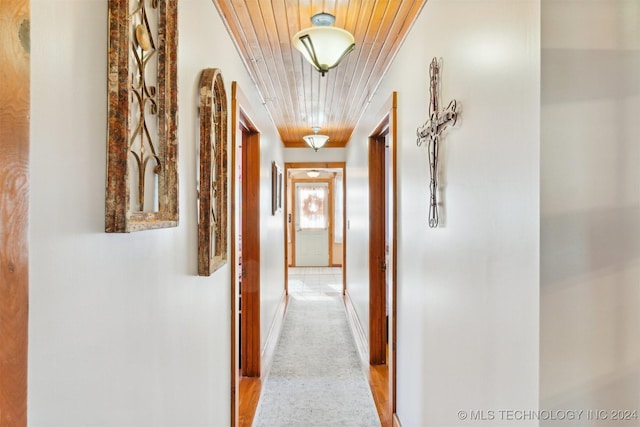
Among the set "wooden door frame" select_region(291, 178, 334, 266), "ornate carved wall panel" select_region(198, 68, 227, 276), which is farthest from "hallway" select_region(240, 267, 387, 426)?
"wooden door frame" select_region(291, 178, 334, 266)

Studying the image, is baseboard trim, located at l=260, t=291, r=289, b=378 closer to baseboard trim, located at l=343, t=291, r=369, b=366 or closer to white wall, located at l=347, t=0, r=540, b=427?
baseboard trim, located at l=343, t=291, r=369, b=366

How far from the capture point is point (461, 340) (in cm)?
136

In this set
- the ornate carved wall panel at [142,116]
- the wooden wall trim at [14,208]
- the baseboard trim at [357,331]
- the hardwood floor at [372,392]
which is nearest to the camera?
the wooden wall trim at [14,208]

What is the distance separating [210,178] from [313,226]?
7941mm

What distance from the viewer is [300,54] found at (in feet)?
8.09

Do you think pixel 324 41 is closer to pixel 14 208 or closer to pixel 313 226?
pixel 14 208

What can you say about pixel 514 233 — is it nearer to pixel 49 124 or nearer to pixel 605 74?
pixel 605 74

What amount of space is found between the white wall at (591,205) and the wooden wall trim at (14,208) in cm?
98

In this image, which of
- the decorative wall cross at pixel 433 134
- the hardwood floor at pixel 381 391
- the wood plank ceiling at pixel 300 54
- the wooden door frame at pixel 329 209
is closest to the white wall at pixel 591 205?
the decorative wall cross at pixel 433 134

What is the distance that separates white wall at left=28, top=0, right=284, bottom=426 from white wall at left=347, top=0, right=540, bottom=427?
3.14 ft

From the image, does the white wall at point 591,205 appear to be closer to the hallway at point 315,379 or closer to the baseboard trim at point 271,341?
the hallway at point 315,379

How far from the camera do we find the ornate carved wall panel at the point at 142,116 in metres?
0.83

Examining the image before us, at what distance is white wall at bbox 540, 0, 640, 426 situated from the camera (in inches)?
33.5

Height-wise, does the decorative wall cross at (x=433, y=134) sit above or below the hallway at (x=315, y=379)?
above
